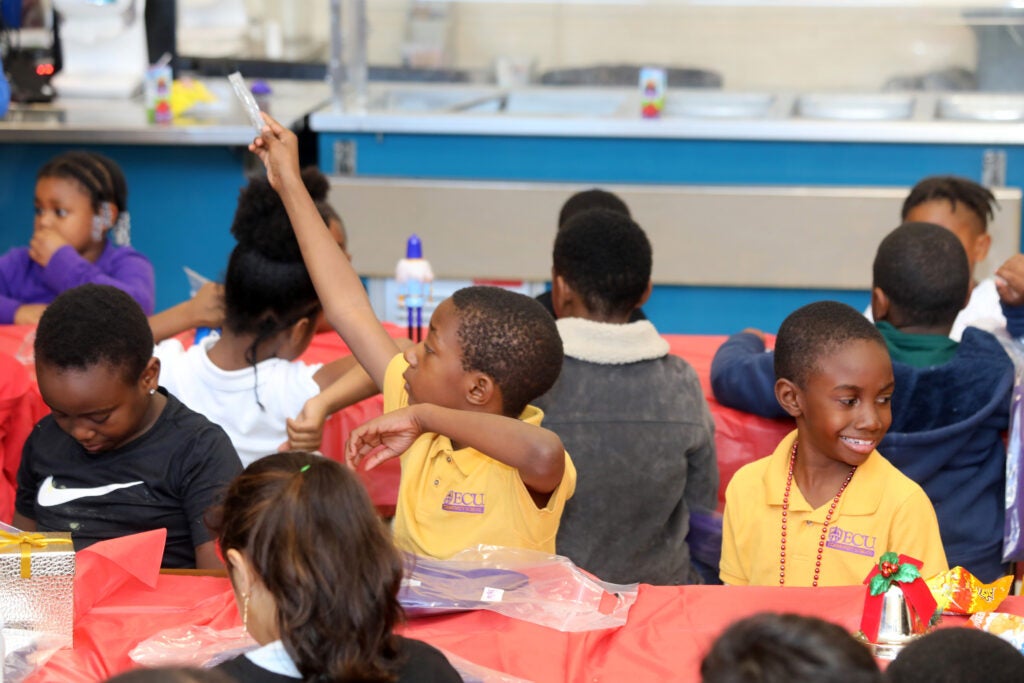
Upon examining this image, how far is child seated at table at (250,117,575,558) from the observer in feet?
6.48

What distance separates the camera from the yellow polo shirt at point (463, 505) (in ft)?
6.72

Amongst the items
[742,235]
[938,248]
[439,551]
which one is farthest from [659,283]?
[439,551]

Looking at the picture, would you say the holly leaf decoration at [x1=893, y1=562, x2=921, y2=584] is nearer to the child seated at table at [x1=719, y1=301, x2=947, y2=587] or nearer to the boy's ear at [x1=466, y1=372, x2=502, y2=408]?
the child seated at table at [x1=719, y1=301, x2=947, y2=587]

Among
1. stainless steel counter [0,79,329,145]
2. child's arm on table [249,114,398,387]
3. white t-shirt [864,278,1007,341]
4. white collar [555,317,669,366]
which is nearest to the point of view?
child's arm on table [249,114,398,387]

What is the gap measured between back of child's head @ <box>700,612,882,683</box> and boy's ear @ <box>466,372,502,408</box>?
43.6 inches

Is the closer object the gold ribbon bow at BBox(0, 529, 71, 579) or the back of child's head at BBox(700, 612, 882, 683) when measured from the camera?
the back of child's head at BBox(700, 612, 882, 683)

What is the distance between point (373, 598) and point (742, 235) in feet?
12.3

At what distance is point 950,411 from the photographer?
252 centimetres

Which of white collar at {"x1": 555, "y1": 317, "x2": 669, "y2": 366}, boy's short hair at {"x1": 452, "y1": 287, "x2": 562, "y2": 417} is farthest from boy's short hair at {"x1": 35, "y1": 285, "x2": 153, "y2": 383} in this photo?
white collar at {"x1": 555, "y1": 317, "x2": 669, "y2": 366}

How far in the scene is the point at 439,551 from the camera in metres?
2.05

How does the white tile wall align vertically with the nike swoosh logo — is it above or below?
above

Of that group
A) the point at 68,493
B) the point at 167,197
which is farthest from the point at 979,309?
the point at 167,197

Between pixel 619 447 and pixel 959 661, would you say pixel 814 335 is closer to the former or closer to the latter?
pixel 619 447

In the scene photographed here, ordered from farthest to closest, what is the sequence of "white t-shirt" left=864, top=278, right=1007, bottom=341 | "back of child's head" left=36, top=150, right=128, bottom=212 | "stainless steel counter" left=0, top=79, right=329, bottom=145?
"stainless steel counter" left=0, top=79, right=329, bottom=145, "back of child's head" left=36, top=150, right=128, bottom=212, "white t-shirt" left=864, top=278, right=1007, bottom=341
